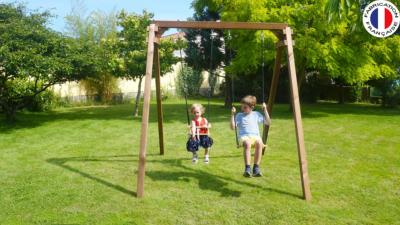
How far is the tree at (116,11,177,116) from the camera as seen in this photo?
16625mm

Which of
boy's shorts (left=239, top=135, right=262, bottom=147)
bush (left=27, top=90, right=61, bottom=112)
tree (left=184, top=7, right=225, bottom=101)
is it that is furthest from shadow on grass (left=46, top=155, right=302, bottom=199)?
tree (left=184, top=7, right=225, bottom=101)

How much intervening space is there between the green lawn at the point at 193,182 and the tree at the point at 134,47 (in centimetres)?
553

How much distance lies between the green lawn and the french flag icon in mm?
3048

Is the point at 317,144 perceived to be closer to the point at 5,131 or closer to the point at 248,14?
the point at 248,14

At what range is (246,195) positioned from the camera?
595 cm

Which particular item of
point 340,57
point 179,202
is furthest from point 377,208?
point 340,57

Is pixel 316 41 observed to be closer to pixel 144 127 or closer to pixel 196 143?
pixel 196 143

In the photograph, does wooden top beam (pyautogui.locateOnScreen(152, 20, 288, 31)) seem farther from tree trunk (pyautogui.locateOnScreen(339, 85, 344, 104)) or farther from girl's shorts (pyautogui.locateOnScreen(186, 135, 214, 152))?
tree trunk (pyautogui.locateOnScreen(339, 85, 344, 104))

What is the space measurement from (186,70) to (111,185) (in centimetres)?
1880

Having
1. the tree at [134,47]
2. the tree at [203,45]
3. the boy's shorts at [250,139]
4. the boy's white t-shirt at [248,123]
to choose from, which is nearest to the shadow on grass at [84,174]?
the boy's shorts at [250,139]

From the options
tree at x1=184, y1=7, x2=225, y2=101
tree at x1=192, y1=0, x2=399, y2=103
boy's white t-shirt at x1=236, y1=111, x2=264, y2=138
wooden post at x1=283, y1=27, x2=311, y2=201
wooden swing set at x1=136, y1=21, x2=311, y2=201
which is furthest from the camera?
tree at x1=184, y1=7, x2=225, y2=101

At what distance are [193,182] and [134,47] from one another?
37.2ft

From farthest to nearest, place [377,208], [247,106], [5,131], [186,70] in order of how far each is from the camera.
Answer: [186,70] → [5,131] → [247,106] → [377,208]

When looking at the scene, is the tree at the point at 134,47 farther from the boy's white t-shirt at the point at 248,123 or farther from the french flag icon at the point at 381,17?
the boy's white t-shirt at the point at 248,123
